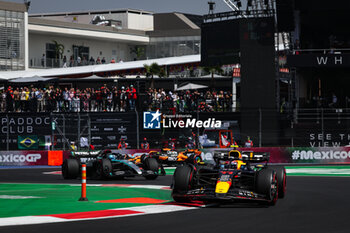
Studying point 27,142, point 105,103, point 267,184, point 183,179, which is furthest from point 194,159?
point 27,142

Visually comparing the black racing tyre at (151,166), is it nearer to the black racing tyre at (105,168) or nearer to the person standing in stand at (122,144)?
the black racing tyre at (105,168)

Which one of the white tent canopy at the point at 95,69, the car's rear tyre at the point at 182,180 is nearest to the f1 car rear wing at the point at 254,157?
the car's rear tyre at the point at 182,180

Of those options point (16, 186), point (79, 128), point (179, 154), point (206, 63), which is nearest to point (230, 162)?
point (16, 186)

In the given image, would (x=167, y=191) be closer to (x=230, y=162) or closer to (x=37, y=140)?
(x=230, y=162)

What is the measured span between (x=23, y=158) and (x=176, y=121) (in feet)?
26.7

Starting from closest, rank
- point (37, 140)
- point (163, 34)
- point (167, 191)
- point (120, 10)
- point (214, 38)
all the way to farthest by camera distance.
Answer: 1. point (167, 191)
2. point (37, 140)
3. point (214, 38)
4. point (163, 34)
5. point (120, 10)

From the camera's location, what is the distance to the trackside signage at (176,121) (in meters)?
35.1

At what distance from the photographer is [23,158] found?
3309cm

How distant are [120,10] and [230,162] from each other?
250 ft

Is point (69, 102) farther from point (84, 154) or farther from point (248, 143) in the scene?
point (84, 154)

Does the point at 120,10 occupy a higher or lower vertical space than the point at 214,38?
higher

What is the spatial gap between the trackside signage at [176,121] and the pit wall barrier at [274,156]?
10.3 ft

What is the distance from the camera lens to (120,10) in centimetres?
8831

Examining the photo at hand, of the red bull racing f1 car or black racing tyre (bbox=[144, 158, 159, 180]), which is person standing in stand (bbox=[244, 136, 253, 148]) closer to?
black racing tyre (bbox=[144, 158, 159, 180])
